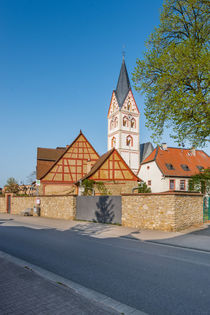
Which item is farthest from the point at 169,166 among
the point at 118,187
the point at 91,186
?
the point at 91,186

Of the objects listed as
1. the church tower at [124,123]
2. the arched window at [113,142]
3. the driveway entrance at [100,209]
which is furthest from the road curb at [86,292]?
the arched window at [113,142]

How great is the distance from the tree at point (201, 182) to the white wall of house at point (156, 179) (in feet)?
7.06

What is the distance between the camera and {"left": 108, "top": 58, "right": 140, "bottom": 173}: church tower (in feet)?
214

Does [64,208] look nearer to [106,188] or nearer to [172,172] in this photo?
[106,188]

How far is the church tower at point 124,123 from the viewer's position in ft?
214

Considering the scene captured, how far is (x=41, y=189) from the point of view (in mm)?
33281

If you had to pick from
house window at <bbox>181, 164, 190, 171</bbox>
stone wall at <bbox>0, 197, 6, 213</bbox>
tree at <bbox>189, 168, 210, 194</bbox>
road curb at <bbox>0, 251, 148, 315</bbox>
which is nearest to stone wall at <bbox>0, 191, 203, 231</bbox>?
road curb at <bbox>0, 251, 148, 315</bbox>

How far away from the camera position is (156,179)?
137ft

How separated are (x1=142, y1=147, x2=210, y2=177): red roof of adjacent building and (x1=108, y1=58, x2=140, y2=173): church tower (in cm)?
2074

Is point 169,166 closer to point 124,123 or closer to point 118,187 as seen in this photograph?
point 118,187

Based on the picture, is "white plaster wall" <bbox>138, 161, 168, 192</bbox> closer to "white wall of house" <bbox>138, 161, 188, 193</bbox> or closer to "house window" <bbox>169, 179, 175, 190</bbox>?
"white wall of house" <bbox>138, 161, 188, 193</bbox>

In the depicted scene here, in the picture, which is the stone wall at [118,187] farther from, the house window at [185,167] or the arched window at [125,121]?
the arched window at [125,121]

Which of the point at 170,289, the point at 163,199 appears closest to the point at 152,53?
the point at 163,199

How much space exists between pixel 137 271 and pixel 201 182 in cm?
3412
